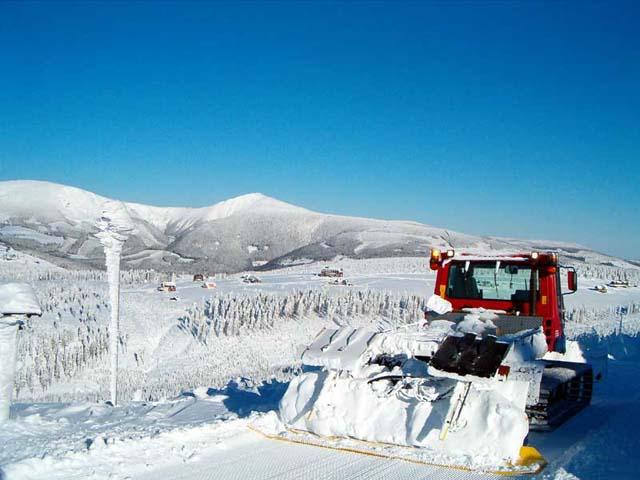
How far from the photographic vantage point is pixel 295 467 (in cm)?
595

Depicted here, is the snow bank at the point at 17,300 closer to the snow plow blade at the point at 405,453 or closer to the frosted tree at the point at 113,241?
the frosted tree at the point at 113,241

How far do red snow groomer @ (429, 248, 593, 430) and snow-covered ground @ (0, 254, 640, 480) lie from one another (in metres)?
0.34

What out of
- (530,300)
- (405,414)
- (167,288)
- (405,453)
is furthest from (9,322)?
(167,288)

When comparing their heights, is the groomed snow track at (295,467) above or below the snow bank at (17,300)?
below

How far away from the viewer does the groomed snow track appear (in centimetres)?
565

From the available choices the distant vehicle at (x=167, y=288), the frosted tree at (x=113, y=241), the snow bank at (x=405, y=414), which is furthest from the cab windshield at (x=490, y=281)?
the distant vehicle at (x=167, y=288)

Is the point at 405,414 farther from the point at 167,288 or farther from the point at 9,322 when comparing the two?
the point at 167,288

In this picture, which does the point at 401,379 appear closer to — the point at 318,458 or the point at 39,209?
the point at 318,458

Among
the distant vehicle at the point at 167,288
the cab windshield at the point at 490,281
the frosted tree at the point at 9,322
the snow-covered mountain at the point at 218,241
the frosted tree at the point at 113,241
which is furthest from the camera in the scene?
the snow-covered mountain at the point at 218,241

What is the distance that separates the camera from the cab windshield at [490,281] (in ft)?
31.3

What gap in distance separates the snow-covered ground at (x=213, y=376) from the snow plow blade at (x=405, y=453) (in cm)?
13

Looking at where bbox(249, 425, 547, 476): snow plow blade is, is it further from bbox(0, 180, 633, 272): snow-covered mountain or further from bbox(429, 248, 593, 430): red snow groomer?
bbox(0, 180, 633, 272): snow-covered mountain

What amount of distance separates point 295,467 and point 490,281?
17.5ft

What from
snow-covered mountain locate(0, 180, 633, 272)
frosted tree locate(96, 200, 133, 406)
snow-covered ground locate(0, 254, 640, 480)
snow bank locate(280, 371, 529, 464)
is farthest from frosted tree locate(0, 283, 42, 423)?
snow-covered mountain locate(0, 180, 633, 272)
